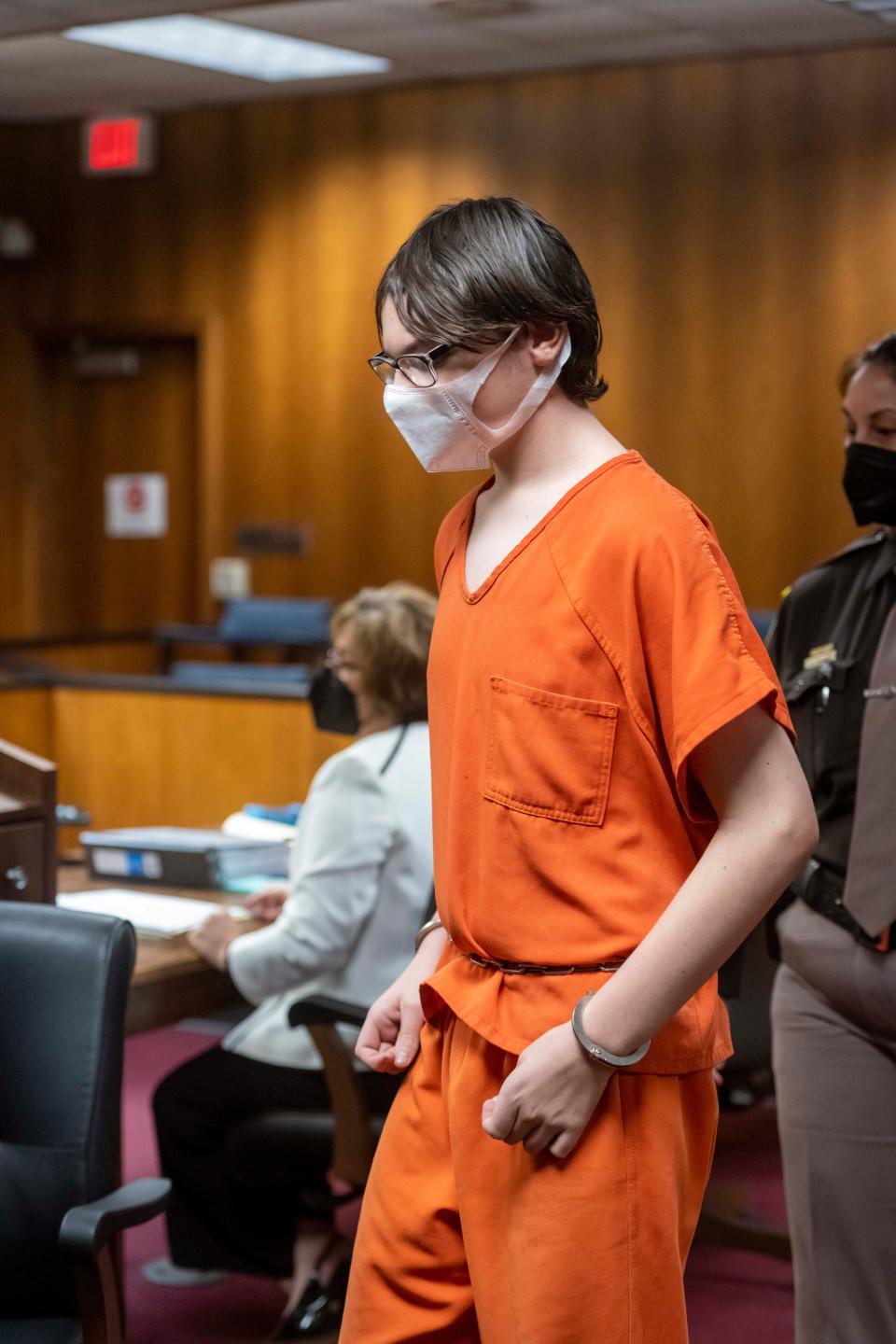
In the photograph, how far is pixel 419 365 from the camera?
131 cm

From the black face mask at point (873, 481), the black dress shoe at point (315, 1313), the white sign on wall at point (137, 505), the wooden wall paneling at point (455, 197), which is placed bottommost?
the black dress shoe at point (315, 1313)

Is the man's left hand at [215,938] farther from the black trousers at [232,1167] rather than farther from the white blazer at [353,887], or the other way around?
the black trousers at [232,1167]

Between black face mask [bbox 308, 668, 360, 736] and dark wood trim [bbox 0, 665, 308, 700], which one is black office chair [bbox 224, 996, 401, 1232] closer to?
black face mask [bbox 308, 668, 360, 736]

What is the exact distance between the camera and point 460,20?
682 centimetres

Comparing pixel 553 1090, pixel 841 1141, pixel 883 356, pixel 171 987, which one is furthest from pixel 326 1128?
pixel 553 1090

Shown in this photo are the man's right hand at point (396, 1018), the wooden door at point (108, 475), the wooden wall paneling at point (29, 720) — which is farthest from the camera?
the wooden door at point (108, 475)

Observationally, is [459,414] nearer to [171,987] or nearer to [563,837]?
[563,837]

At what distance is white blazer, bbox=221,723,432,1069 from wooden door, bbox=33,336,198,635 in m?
6.52

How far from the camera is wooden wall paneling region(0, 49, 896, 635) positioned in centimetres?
733

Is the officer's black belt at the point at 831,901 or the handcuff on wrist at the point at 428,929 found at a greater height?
the handcuff on wrist at the point at 428,929

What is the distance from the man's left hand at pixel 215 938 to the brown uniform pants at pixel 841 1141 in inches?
40.8

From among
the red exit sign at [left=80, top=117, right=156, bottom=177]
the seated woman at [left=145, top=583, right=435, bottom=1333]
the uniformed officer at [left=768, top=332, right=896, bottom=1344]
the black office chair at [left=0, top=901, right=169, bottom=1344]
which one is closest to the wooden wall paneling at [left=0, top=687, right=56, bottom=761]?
the seated woman at [left=145, top=583, right=435, bottom=1333]

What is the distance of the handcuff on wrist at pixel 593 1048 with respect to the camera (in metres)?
1.18

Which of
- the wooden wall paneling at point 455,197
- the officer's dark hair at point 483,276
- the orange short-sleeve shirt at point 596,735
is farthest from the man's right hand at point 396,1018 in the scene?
the wooden wall paneling at point 455,197
